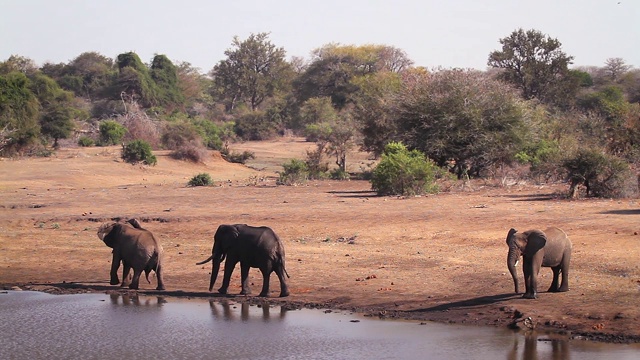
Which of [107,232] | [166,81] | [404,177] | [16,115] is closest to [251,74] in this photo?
[166,81]

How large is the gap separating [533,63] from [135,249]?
162 feet

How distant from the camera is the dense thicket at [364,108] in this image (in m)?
34.2

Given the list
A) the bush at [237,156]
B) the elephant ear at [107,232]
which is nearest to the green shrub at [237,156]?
the bush at [237,156]

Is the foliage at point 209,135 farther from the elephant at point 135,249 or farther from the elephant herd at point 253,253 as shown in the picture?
the elephant herd at point 253,253

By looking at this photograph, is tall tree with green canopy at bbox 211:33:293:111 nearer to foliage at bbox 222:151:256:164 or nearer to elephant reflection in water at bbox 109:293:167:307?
foliage at bbox 222:151:256:164

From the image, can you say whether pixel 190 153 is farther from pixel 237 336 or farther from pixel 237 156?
pixel 237 336

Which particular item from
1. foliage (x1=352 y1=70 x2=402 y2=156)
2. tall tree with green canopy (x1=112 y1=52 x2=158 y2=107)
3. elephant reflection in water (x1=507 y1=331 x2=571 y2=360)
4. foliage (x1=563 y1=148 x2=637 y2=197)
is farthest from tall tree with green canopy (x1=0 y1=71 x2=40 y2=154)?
elephant reflection in water (x1=507 y1=331 x2=571 y2=360)

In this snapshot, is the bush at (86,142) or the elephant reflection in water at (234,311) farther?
the bush at (86,142)

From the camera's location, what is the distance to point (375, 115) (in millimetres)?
40844

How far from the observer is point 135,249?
48.5 ft

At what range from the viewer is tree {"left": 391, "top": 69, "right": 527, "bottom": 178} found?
3416cm

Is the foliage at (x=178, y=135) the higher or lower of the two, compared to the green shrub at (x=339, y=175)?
higher

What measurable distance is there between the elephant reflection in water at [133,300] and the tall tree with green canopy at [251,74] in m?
67.3

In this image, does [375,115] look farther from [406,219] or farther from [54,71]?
[54,71]
